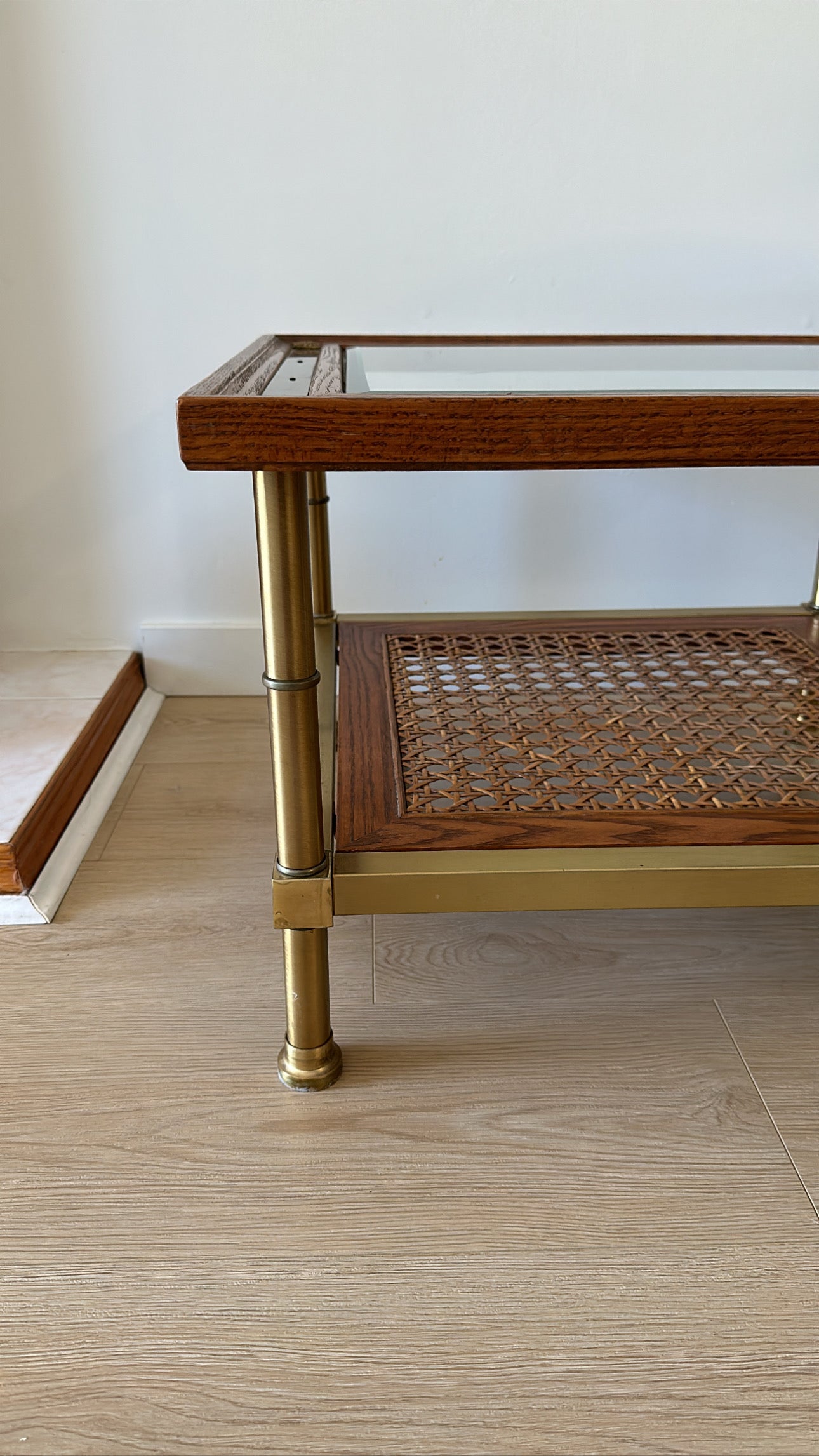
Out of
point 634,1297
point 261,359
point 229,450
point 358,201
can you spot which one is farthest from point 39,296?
point 634,1297

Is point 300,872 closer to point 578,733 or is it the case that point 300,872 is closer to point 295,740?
point 295,740

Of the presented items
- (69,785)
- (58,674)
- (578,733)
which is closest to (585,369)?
(578,733)

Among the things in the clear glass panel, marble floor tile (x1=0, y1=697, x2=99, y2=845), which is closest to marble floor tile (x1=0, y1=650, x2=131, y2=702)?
marble floor tile (x1=0, y1=697, x2=99, y2=845)

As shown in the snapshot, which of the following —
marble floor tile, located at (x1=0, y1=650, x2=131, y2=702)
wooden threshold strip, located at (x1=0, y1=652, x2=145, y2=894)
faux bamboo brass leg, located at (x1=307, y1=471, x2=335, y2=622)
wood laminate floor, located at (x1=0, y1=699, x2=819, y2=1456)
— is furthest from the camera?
marble floor tile, located at (x1=0, y1=650, x2=131, y2=702)

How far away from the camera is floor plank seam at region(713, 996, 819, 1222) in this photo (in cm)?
71

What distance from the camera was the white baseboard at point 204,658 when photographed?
1.46 meters

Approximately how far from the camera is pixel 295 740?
0.71 metres

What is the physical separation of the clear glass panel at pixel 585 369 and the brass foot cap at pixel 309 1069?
48 cm

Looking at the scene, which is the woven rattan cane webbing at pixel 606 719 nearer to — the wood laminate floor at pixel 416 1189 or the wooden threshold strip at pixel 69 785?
the wood laminate floor at pixel 416 1189

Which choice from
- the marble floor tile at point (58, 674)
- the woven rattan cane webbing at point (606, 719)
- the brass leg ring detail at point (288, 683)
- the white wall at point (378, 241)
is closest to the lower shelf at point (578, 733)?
the woven rattan cane webbing at point (606, 719)

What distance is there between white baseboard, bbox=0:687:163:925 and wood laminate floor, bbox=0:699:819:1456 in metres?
0.02

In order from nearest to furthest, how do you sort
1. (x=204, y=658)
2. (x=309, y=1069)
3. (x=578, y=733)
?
(x=309, y=1069)
(x=578, y=733)
(x=204, y=658)

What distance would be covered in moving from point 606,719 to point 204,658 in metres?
0.67

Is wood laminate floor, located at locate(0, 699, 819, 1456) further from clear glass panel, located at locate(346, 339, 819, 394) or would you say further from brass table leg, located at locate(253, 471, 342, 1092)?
clear glass panel, located at locate(346, 339, 819, 394)
